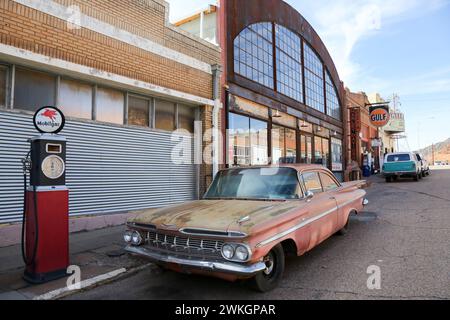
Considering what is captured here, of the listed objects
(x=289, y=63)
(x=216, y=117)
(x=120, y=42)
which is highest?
(x=289, y=63)

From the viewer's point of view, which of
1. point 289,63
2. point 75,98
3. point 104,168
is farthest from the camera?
point 289,63

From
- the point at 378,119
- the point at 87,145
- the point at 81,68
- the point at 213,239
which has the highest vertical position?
the point at 378,119

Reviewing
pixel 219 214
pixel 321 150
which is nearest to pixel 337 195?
A: pixel 219 214

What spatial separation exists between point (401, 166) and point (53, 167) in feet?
68.7

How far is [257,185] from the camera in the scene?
487 centimetres

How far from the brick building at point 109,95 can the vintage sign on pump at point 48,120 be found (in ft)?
7.77

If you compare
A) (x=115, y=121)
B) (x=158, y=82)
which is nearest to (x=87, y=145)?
(x=115, y=121)

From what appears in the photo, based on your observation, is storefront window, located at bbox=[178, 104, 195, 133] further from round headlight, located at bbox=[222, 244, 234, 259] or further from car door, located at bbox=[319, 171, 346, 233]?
round headlight, located at bbox=[222, 244, 234, 259]

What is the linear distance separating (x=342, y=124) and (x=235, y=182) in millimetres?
23201

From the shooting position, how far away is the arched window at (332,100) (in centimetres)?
2345

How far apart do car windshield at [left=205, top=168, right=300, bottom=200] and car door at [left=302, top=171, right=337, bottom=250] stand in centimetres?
27

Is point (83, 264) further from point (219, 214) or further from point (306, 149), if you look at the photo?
point (306, 149)

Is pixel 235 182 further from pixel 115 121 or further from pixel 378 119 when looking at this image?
pixel 378 119
